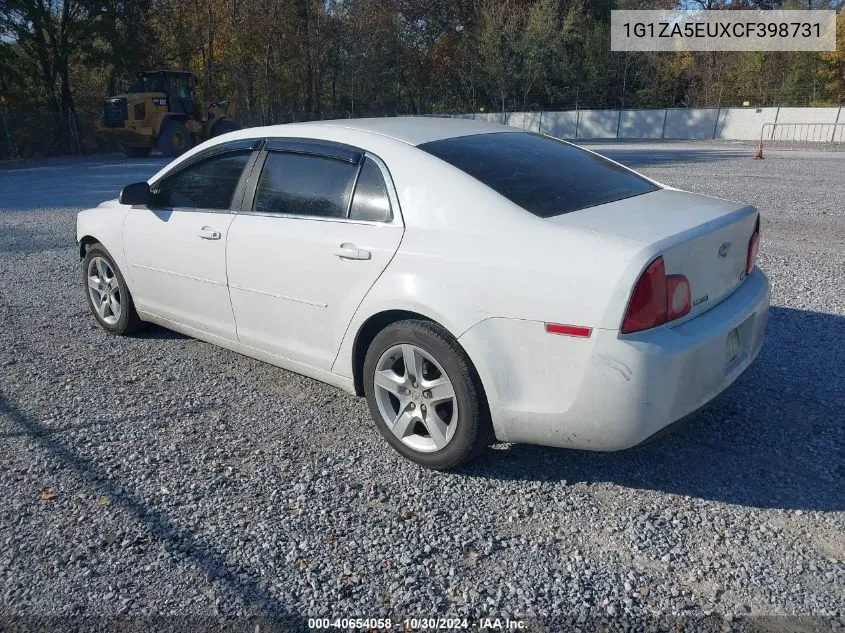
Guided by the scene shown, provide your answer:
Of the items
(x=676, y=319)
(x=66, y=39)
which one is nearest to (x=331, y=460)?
(x=676, y=319)

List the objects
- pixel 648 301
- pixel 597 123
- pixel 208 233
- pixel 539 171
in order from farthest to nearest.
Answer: pixel 597 123 < pixel 208 233 < pixel 539 171 < pixel 648 301

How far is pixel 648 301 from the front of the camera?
2809mm

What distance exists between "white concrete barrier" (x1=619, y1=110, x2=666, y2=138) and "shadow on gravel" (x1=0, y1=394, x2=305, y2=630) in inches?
1581

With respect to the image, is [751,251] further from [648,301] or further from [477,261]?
[477,261]

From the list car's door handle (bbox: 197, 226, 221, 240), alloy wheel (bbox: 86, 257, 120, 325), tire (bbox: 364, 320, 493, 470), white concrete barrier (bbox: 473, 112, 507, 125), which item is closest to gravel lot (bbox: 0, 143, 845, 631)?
tire (bbox: 364, 320, 493, 470)

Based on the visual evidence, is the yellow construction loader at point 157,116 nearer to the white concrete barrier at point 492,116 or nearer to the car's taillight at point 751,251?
the white concrete barrier at point 492,116

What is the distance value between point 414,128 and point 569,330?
178cm

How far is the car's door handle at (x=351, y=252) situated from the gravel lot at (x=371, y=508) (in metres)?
1.00

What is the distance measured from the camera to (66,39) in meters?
31.6

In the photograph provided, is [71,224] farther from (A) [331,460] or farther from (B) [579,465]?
(B) [579,465]

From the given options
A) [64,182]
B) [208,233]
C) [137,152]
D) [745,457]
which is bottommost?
[64,182]

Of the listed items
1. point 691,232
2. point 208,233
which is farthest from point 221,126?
point 691,232

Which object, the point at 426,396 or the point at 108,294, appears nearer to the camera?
the point at 426,396

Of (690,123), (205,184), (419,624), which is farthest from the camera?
(690,123)
